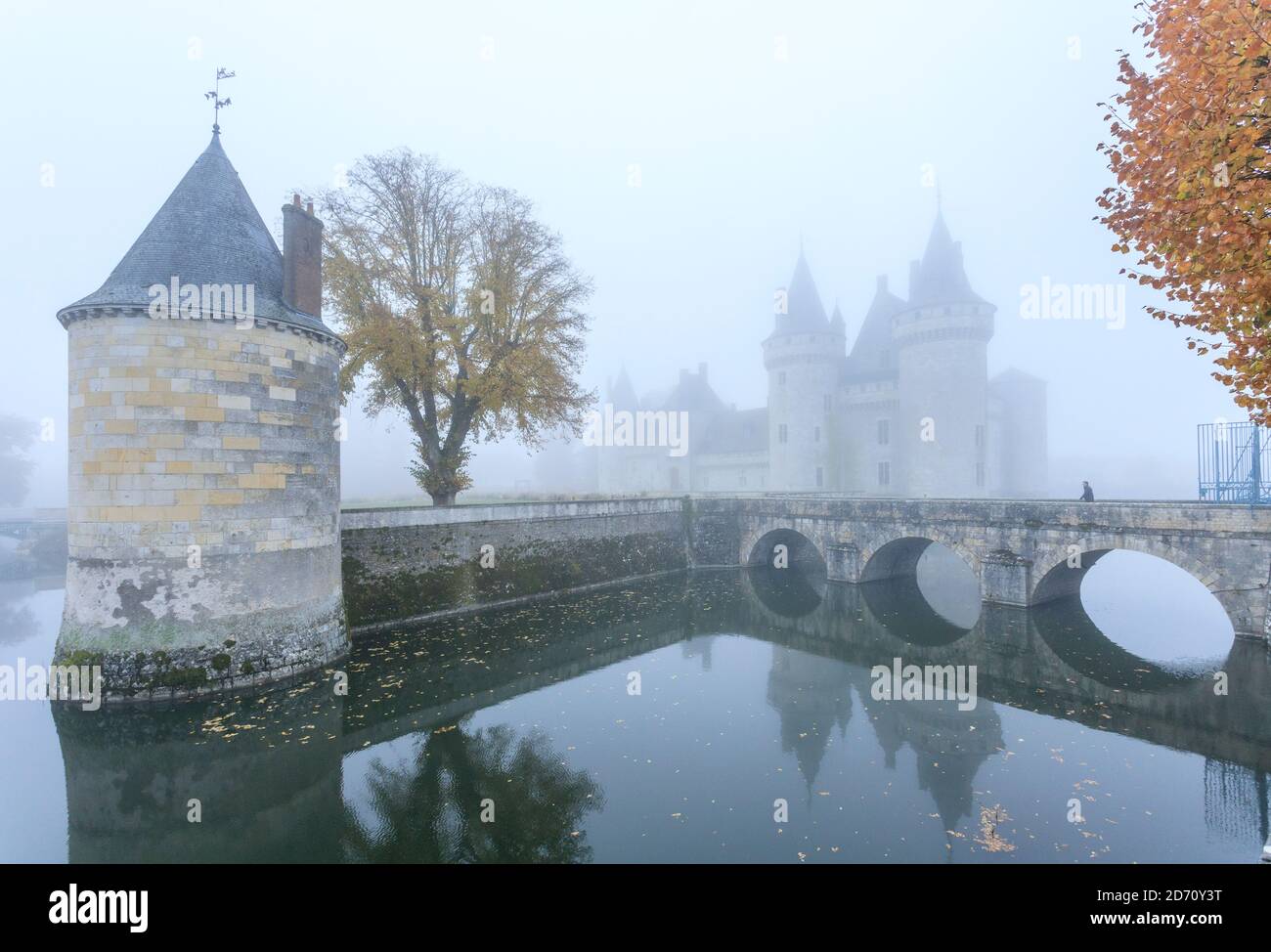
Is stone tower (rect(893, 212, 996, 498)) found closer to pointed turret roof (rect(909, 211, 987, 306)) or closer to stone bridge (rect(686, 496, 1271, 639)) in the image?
pointed turret roof (rect(909, 211, 987, 306))

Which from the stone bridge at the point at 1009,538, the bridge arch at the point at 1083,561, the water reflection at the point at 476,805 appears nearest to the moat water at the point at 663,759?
the water reflection at the point at 476,805

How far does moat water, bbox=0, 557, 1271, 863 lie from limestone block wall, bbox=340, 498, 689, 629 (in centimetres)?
137

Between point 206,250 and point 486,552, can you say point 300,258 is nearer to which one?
point 206,250

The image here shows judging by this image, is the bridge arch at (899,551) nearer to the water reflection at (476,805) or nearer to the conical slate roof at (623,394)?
the water reflection at (476,805)

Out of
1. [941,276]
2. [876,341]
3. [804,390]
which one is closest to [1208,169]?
[941,276]

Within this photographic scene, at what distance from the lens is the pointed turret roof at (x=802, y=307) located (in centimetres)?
4156

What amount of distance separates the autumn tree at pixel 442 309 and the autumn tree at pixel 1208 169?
46.8ft

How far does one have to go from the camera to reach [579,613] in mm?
16656

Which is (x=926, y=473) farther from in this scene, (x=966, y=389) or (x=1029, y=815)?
(x=1029, y=815)

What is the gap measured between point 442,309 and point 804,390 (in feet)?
97.0

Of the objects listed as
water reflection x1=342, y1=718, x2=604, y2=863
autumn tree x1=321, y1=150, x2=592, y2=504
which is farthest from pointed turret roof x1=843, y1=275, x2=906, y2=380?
water reflection x1=342, y1=718, x2=604, y2=863

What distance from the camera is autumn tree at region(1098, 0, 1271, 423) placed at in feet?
16.0

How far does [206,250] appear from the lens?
1034 cm
